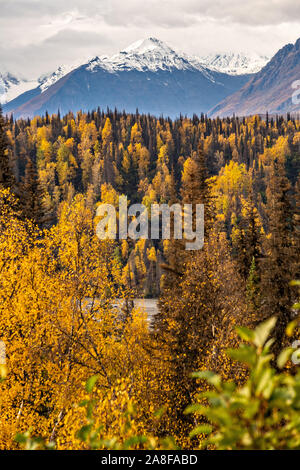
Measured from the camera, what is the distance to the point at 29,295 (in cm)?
1811

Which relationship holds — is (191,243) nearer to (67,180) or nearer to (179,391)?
(179,391)

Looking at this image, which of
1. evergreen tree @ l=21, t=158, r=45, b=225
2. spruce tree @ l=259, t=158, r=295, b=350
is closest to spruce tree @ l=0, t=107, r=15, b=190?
evergreen tree @ l=21, t=158, r=45, b=225

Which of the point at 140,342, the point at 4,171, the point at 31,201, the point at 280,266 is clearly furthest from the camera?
the point at 31,201

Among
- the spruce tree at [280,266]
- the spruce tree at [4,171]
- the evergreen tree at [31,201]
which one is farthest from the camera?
the evergreen tree at [31,201]

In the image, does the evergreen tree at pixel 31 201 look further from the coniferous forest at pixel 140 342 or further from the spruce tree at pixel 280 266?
the spruce tree at pixel 280 266

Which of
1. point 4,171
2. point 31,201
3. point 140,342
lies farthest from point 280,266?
point 4,171

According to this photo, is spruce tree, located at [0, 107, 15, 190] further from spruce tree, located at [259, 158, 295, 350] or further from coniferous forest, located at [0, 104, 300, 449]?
spruce tree, located at [259, 158, 295, 350]

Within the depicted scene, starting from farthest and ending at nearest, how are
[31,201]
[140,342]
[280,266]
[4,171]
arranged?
[31,201] < [4,171] < [280,266] < [140,342]

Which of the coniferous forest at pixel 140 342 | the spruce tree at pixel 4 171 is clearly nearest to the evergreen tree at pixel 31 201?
the coniferous forest at pixel 140 342

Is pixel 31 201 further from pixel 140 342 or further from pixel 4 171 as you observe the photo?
pixel 140 342

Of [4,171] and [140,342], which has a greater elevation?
[4,171]

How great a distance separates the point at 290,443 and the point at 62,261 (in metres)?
17.1
